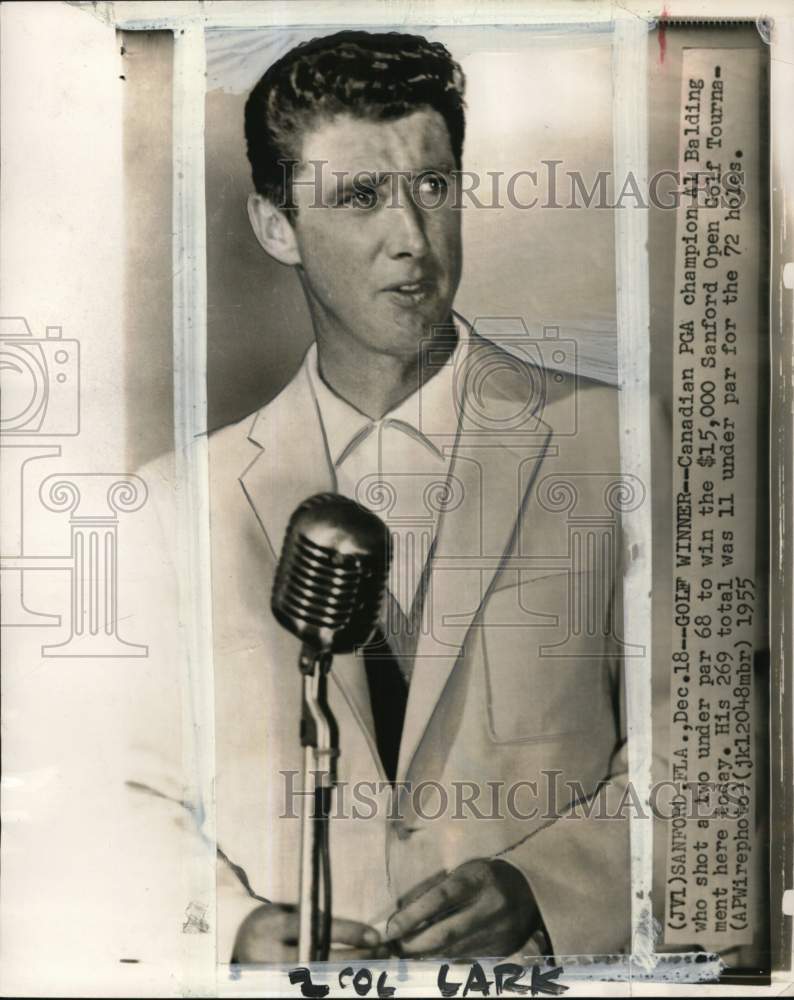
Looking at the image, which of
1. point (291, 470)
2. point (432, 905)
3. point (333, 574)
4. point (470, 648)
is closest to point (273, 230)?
point (291, 470)

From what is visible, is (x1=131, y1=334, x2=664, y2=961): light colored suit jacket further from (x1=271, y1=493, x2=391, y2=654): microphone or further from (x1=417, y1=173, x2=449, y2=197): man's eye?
(x1=417, y1=173, x2=449, y2=197): man's eye

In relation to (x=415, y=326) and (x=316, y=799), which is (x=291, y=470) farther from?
(x=316, y=799)

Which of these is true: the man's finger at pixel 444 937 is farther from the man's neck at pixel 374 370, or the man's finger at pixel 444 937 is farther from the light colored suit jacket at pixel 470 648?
the man's neck at pixel 374 370

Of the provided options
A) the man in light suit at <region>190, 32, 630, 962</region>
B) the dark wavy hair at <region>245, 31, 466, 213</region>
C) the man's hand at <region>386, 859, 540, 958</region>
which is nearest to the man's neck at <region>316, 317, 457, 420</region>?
the man in light suit at <region>190, 32, 630, 962</region>

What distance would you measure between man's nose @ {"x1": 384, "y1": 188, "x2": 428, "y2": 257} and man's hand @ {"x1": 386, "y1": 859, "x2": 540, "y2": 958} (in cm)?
101

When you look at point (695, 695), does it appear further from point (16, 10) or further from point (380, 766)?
point (16, 10)

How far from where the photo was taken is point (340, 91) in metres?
1.72

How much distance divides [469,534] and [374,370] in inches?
12.3

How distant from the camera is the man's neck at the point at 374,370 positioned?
174 cm

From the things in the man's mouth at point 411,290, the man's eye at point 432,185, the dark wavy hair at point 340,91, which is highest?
the dark wavy hair at point 340,91

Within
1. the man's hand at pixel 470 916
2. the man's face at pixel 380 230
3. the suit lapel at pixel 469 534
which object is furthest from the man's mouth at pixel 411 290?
the man's hand at pixel 470 916

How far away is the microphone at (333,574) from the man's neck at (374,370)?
18 cm

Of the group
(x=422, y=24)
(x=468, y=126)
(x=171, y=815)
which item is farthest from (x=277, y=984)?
(x=422, y=24)

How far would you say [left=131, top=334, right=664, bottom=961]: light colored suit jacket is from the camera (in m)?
1.73
